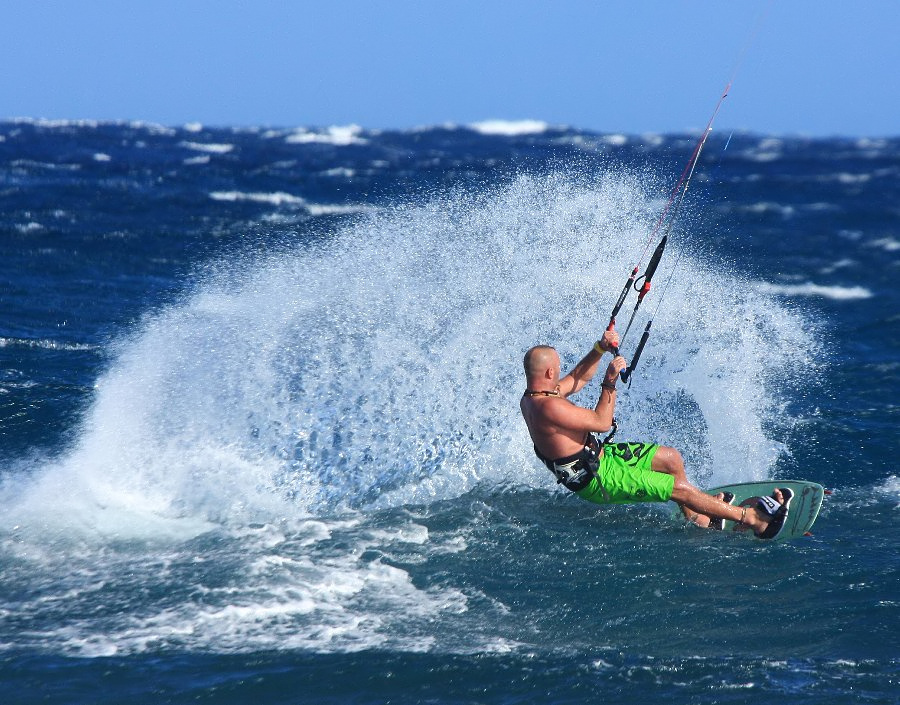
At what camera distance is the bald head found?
288 inches

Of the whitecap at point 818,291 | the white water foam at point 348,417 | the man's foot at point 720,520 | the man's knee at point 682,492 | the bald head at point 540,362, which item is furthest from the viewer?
the whitecap at point 818,291

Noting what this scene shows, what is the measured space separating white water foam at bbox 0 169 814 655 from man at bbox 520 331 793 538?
3.72ft

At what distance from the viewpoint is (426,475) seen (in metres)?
8.88

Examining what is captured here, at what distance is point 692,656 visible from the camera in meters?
6.00

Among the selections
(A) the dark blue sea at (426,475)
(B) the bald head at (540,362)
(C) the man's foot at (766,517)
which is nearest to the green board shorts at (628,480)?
(A) the dark blue sea at (426,475)

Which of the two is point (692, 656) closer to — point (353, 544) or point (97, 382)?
point (353, 544)

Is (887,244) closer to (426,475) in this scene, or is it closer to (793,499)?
(793,499)

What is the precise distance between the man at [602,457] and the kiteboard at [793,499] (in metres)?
0.07

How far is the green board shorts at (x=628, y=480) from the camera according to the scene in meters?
7.67

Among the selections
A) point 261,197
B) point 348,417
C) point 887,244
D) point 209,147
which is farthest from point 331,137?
point 348,417

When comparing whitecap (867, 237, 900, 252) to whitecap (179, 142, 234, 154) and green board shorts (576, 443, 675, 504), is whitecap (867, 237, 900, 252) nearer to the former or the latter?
green board shorts (576, 443, 675, 504)

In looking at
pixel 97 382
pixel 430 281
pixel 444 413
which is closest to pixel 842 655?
pixel 444 413

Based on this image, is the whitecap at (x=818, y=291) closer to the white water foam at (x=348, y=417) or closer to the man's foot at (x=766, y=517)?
the white water foam at (x=348, y=417)

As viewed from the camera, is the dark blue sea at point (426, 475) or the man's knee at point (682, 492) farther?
the man's knee at point (682, 492)
